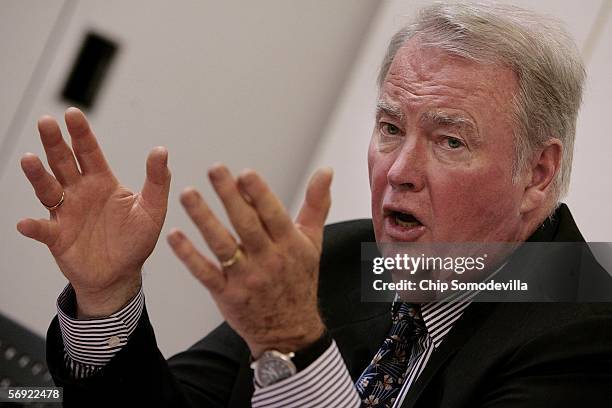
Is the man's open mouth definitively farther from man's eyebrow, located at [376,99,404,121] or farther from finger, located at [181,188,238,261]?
finger, located at [181,188,238,261]

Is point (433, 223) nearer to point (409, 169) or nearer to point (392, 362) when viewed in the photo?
point (409, 169)

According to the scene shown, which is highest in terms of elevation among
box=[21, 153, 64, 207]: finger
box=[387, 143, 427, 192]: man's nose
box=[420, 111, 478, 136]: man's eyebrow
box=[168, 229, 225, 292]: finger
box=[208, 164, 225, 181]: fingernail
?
box=[420, 111, 478, 136]: man's eyebrow

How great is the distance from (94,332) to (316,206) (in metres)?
0.55

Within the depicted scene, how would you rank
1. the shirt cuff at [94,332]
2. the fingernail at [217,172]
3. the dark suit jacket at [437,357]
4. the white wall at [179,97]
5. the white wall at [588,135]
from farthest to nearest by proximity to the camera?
the white wall at [179,97], the white wall at [588,135], the shirt cuff at [94,332], the dark suit jacket at [437,357], the fingernail at [217,172]

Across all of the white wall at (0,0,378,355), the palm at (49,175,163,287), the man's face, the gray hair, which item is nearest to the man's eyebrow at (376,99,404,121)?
the man's face

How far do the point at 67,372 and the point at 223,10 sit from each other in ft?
4.88

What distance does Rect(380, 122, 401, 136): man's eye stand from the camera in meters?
1.50

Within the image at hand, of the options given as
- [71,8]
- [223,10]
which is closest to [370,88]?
[223,10]

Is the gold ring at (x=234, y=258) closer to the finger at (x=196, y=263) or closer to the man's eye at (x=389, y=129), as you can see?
the finger at (x=196, y=263)

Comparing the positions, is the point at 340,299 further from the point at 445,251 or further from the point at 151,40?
the point at 151,40

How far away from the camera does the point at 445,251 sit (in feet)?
4.74

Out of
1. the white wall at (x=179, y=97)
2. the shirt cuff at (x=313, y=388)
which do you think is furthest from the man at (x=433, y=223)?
the white wall at (x=179, y=97)

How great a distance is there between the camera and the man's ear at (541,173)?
58.0 inches
